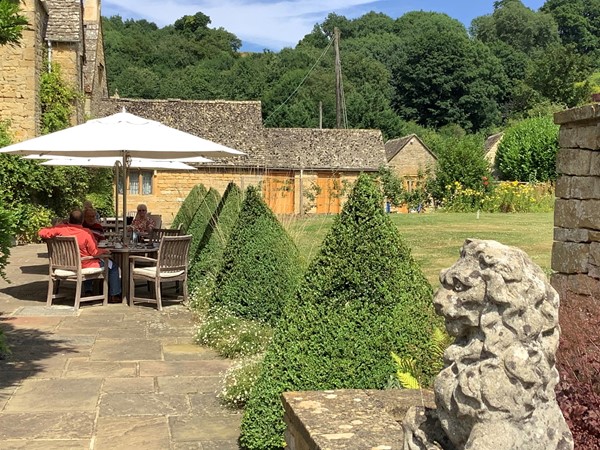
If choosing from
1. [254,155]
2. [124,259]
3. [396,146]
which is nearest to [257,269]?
[124,259]

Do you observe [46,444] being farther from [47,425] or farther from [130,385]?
[130,385]

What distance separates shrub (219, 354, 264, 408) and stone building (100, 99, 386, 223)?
25.1 meters

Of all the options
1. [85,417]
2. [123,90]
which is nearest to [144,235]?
[85,417]

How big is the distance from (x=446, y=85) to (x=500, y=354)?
64.2 metres

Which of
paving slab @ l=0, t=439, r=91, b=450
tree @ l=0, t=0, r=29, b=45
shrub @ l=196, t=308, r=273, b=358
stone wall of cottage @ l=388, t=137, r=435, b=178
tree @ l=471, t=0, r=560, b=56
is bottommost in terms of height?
paving slab @ l=0, t=439, r=91, b=450

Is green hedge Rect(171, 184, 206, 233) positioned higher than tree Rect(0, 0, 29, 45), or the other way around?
tree Rect(0, 0, 29, 45)

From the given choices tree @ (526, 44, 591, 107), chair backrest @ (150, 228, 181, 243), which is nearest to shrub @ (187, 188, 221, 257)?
chair backrest @ (150, 228, 181, 243)

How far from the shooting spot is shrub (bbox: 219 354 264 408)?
5051 mm

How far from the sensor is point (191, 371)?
20.3 feet

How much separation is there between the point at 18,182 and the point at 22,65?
2.99 meters

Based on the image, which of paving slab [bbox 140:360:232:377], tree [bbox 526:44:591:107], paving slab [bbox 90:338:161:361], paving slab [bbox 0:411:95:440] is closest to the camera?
paving slab [bbox 0:411:95:440]

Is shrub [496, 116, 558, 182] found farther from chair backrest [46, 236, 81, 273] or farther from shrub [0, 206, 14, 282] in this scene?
shrub [0, 206, 14, 282]

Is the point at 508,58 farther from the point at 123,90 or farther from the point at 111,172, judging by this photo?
the point at 111,172

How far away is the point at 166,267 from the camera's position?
30.3ft
